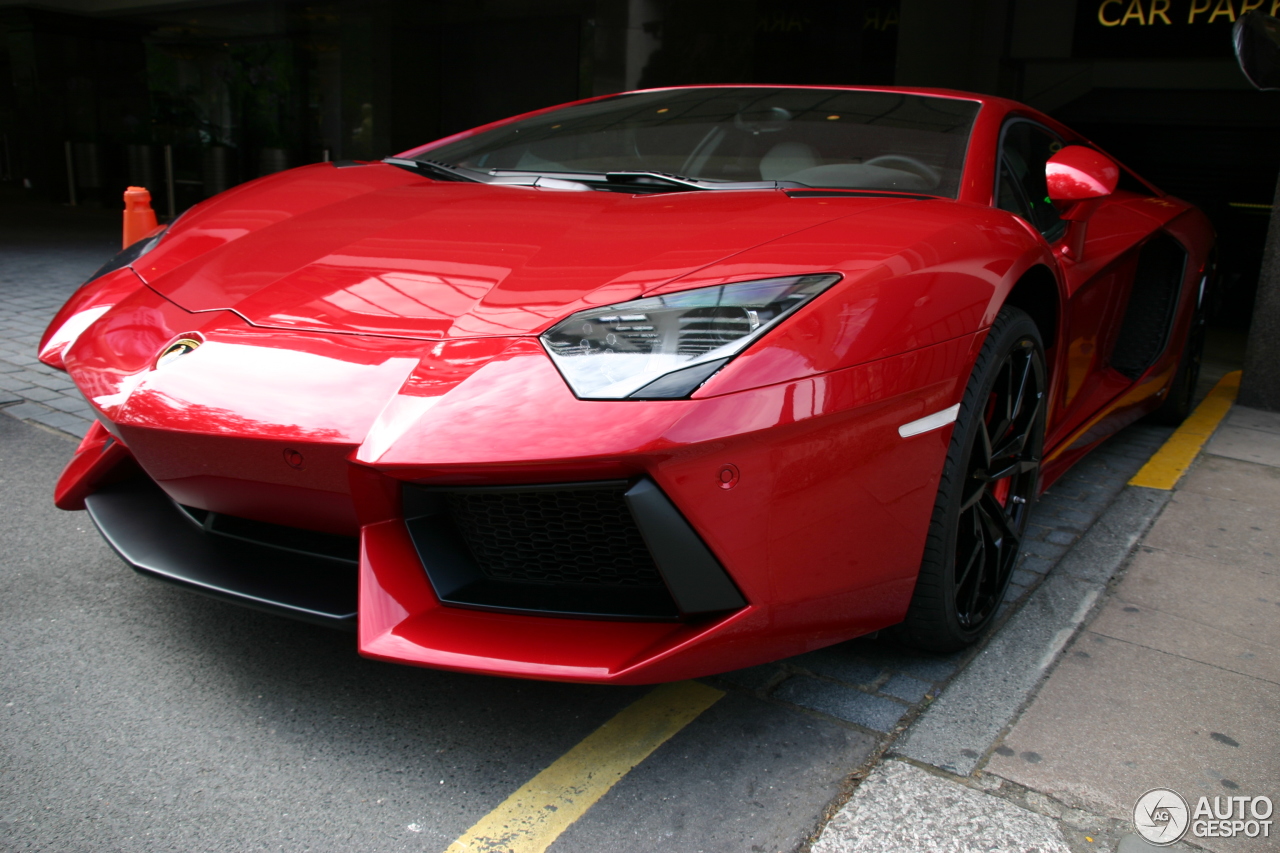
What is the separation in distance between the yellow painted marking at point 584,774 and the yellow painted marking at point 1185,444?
2165 mm

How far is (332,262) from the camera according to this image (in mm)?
1929

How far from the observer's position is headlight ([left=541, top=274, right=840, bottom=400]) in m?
1.47

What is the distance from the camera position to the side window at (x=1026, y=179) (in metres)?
2.44

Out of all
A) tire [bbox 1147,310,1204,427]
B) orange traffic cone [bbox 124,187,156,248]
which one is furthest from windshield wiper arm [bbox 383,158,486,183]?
tire [bbox 1147,310,1204,427]

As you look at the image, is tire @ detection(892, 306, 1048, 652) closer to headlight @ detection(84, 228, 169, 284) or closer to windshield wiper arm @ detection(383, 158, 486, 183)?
windshield wiper arm @ detection(383, 158, 486, 183)

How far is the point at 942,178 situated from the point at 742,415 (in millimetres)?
1121

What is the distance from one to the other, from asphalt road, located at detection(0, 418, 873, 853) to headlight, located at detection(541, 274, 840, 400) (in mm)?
675

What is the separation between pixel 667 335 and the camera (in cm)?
153

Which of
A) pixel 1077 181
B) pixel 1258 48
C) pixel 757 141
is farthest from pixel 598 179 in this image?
pixel 1258 48

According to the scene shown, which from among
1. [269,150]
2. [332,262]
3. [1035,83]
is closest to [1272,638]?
[332,262]

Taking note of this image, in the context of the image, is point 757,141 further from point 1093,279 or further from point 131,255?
point 131,255

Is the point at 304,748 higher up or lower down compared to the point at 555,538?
lower down

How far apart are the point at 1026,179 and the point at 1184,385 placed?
6.42ft

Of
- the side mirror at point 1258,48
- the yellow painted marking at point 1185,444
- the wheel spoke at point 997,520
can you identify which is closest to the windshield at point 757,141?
the wheel spoke at point 997,520
